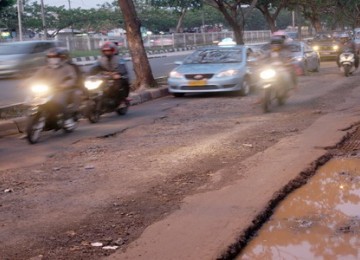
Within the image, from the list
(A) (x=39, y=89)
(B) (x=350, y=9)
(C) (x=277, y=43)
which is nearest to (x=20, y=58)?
(C) (x=277, y=43)

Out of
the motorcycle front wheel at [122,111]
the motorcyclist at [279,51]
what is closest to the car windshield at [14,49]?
the motorcycle front wheel at [122,111]

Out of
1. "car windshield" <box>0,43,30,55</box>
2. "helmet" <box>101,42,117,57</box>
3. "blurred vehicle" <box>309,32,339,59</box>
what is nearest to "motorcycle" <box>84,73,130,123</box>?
"helmet" <box>101,42,117,57</box>

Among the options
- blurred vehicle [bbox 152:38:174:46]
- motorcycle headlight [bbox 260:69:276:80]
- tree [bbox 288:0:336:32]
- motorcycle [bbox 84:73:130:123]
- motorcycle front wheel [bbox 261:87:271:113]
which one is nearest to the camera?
motorcycle [bbox 84:73:130:123]

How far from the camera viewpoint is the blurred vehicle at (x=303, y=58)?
754 inches

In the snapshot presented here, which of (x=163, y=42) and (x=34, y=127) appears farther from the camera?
(x=163, y=42)

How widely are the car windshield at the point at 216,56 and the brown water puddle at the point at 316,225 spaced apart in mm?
9298

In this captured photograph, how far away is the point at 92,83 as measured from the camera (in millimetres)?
11117

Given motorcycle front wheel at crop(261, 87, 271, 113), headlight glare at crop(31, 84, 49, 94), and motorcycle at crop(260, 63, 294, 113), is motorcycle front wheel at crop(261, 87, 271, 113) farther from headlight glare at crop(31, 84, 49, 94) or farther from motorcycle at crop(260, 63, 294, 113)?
headlight glare at crop(31, 84, 49, 94)

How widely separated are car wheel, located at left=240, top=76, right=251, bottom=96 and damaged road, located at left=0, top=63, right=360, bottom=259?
11.4 ft

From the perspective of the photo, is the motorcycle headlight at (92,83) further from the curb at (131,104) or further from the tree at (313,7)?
the tree at (313,7)

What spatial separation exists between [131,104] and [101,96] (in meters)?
2.86

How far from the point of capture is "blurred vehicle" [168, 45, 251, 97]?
14.4m

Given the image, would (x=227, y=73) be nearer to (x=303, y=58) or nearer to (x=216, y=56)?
(x=216, y=56)

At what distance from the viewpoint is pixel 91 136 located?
9.38 metres
